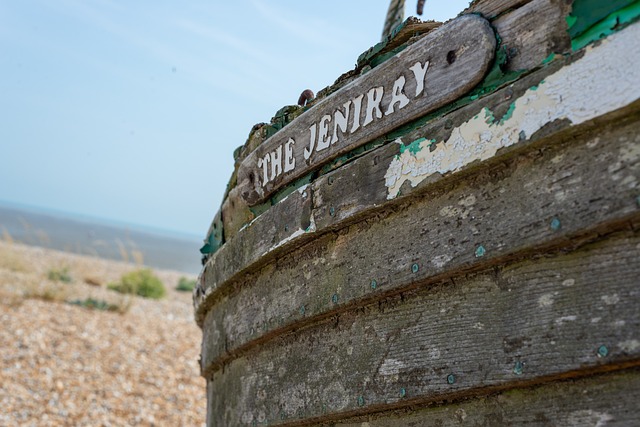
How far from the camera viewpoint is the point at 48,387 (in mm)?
6688

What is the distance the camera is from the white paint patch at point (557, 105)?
109 centimetres

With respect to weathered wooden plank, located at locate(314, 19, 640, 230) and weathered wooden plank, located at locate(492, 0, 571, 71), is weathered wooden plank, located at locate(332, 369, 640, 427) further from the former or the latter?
weathered wooden plank, located at locate(492, 0, 571, 71)

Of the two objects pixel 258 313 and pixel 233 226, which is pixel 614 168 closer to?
pixel 258 313

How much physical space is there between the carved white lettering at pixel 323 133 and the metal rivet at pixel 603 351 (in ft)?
2.89

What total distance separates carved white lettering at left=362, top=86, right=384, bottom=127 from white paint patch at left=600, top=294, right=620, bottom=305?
26.6 inches

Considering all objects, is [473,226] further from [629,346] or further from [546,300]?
[629,346]

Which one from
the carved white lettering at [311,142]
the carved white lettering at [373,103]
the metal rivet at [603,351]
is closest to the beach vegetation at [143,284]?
the carved white lettering at [311,142]

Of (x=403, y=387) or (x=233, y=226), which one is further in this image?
(x=233, y=226)

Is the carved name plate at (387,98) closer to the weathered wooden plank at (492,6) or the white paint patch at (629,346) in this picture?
the weathered wooden plank at (492,6)

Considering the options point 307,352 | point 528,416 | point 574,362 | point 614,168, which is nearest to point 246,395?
point 307,352

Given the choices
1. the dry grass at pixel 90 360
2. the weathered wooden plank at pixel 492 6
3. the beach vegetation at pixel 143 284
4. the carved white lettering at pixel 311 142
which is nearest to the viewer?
Answer: the weathered wooden plank at pixel 492 6

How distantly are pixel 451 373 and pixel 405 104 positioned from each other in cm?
60

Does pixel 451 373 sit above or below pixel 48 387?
below

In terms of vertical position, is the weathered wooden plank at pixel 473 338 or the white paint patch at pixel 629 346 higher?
the weathered wooden plank at pixel 473 338
